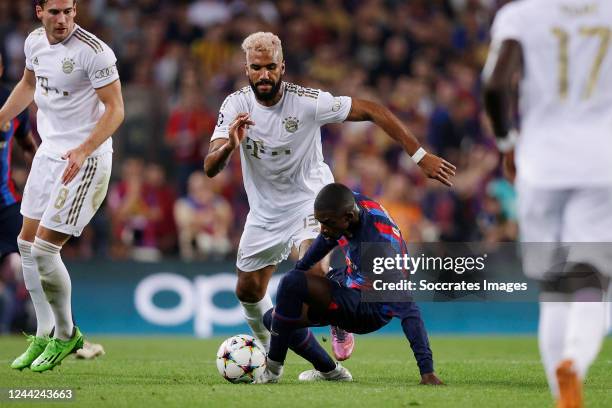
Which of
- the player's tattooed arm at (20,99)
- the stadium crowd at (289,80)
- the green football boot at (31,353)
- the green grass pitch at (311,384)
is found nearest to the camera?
the green grass pitch at (311,384)

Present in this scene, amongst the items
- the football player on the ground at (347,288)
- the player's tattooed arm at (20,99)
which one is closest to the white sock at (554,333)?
the football player on the ground at (347,288)

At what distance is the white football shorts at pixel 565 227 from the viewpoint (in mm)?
5406

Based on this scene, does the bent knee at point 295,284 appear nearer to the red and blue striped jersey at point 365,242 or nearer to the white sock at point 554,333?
the red and blue striped jersey at point 365,242

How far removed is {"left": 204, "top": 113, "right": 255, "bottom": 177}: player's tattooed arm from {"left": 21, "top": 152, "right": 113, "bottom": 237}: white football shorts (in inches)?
43.2

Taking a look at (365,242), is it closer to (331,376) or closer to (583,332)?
(331,376)

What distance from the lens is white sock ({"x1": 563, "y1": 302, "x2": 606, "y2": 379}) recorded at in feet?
17.2

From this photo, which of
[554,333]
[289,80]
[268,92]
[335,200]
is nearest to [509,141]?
[554,333]

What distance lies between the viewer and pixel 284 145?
29.3 ft

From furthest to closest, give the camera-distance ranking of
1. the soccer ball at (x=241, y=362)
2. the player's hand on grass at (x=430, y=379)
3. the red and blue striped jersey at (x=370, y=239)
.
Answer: the soccer ball at (x=241, y=362) → the player's hand on grass at (x=430, y=379) → the red and blue striped jersey at (x=370, y=239)

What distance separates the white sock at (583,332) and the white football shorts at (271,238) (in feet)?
12.6

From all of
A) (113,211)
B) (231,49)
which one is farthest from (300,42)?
(113,211)

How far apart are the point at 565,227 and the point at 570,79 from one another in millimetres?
699

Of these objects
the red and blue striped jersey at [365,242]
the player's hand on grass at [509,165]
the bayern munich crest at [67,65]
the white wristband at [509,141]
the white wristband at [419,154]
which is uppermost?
the bayern munich crest at [67,65]

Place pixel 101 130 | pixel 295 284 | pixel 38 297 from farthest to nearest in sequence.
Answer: pixel 38 297
pixel 101 130
pixel 295 284
